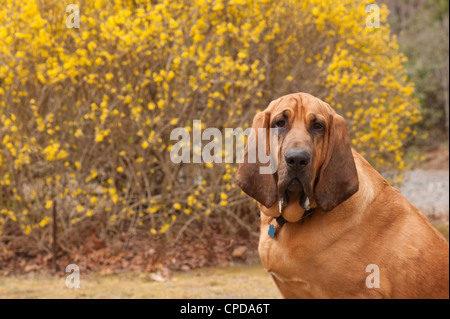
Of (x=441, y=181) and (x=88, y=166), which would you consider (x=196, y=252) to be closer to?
(x=88, y=166)

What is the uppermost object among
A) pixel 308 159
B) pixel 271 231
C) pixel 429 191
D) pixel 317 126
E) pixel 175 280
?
pixel 317 126

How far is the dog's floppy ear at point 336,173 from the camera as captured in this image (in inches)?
98.5

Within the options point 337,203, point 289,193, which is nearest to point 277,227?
point 289,193

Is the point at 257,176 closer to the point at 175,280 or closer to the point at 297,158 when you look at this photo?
the point at 297,158

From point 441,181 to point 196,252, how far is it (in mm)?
9665

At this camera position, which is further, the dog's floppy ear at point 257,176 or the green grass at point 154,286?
the green grass at point 154,286

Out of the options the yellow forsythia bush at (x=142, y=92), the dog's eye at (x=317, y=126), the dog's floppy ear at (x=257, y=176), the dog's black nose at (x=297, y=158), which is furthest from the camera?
the yellow forsythia bush at (x=142, y=92)

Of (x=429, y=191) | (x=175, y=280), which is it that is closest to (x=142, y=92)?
(x=175, y=280)

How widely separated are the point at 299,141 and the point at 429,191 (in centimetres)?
1095

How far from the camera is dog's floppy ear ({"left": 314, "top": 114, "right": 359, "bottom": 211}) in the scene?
2.50m

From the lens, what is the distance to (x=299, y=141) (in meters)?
2.46

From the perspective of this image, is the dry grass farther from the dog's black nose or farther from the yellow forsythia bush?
the dog's black nose

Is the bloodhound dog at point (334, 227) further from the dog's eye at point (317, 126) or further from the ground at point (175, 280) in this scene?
the ground at point (175, 280)

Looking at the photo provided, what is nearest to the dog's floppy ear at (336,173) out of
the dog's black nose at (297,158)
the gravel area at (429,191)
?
the dog's black nose at (297,158)
